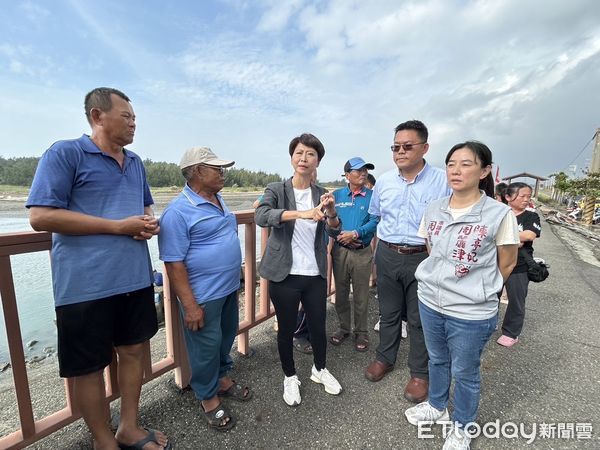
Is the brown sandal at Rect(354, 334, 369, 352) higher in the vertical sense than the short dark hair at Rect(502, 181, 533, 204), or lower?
lower

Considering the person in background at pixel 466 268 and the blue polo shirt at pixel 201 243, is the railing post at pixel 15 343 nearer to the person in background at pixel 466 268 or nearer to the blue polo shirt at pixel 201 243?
the blue polo shirt at pixel 201 243

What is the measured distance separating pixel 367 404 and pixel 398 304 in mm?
802

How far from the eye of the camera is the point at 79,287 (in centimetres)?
147

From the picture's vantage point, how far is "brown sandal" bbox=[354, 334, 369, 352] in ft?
9.90

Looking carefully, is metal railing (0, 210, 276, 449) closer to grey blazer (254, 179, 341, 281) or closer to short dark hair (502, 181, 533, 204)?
grey blazer (254, 179, 341, 281)

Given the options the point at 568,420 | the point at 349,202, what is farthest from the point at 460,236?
the point at 568,420

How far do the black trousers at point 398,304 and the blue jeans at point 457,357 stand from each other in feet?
1.07

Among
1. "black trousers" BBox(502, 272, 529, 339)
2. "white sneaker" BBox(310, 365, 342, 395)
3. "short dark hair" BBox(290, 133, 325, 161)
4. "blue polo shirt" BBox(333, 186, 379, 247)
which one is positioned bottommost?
"white sneaker" BBox(310, 365, 342, 395)

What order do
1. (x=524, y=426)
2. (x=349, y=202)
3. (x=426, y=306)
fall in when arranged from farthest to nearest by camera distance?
(x=349, y=202)
(x=524, y=426)
(x=426, y=306)

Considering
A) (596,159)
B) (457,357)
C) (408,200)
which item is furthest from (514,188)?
(596,159)

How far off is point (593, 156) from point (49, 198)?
72.7ft

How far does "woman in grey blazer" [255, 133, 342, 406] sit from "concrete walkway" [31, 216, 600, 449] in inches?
10.3

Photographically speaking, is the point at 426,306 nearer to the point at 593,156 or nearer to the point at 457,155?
the point at 457,155

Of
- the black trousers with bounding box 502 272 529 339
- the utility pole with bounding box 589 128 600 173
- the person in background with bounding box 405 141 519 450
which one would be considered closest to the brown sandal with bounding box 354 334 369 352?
the person in background with bounding box 405 141 519 450
